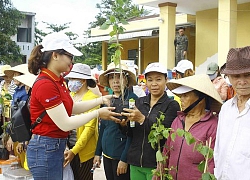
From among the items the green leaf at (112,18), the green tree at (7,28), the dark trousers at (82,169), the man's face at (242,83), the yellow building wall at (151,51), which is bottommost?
the dark trousers at (82,169)

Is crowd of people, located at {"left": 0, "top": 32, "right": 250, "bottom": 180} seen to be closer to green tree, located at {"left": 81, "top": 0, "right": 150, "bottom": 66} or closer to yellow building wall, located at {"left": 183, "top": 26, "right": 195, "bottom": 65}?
green tree, located at {"left": 81, "top": 0, "right": 150, "bottom": 66}

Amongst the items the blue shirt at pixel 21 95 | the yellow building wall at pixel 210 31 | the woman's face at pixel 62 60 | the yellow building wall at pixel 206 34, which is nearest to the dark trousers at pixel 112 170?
the woman's face at pixel 62 60

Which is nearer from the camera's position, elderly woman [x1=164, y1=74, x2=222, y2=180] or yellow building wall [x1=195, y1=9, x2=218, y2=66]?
elderly woman [x1=164, y1=74, x2=222, y2=180]

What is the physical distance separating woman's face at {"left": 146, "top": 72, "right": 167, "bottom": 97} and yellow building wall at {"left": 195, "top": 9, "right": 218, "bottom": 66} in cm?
1104

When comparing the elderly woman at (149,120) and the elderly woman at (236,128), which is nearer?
the elderly woman at (236,128)

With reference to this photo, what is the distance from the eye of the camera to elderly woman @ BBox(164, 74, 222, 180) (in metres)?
2.54

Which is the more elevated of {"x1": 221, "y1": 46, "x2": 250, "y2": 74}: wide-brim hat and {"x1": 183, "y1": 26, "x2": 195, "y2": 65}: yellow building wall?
{"x1": 183, "y1": 26, "x2": 195, "y2": 65}: yellow building wall

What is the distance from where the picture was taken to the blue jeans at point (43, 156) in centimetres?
266

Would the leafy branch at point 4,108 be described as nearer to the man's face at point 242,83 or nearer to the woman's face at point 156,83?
the woman's face at point 156,83

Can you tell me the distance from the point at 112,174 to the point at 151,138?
47.0 inches

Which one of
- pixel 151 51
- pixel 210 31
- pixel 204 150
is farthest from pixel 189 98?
pixel 151 51

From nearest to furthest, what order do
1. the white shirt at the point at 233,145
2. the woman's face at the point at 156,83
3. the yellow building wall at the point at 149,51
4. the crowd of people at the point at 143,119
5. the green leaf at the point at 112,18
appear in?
the white shirt at the point at 233,145
the crowd of people at the point at 143,119
the green leaf at the point at 112,18
the woman's face at the point at 156,83
the yellow building wall at the point at 149,51

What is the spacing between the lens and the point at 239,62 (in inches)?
81.9

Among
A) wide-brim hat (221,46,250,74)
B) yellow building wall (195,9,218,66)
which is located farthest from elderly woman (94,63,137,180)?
yellow building wall (195,9,218,66)
